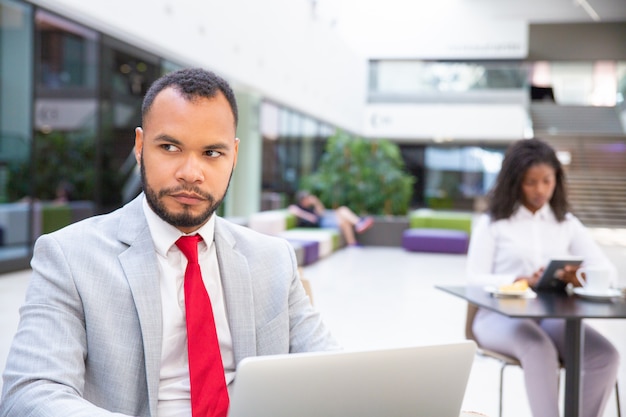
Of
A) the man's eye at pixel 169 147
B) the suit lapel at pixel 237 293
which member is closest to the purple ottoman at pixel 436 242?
the suit lapel at pixel 237 293

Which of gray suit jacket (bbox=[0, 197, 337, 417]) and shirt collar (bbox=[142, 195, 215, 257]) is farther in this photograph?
shirt collar (bbox=[142, 195, 215, 257])

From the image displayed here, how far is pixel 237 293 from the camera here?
5.04 ft

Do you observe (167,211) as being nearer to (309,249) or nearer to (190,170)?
(190,170)

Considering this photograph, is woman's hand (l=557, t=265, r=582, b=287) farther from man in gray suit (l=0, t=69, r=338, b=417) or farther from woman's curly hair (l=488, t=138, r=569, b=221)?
man in gray suit (l=0, t=69, r=338, b=417)

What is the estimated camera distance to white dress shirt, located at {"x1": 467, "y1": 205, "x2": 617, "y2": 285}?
3551 millimetres

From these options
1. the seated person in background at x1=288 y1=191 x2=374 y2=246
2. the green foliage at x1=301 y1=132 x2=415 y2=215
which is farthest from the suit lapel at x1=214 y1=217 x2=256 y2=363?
the green foliage at x1=301 y1=132 x2=415 y2=215

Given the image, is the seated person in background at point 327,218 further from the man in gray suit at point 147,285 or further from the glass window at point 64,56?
the man in gray suit at point 147,285

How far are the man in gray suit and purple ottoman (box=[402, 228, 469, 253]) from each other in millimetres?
11926

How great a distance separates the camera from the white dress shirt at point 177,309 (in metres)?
1.43

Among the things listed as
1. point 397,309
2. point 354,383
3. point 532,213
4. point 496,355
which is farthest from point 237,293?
point 397,309

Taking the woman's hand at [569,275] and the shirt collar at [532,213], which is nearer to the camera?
the woman's hand at [569,275]

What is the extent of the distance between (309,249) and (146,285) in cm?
911

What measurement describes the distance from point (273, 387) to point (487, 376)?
377cm

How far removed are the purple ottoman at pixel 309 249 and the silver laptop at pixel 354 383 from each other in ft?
29.9
